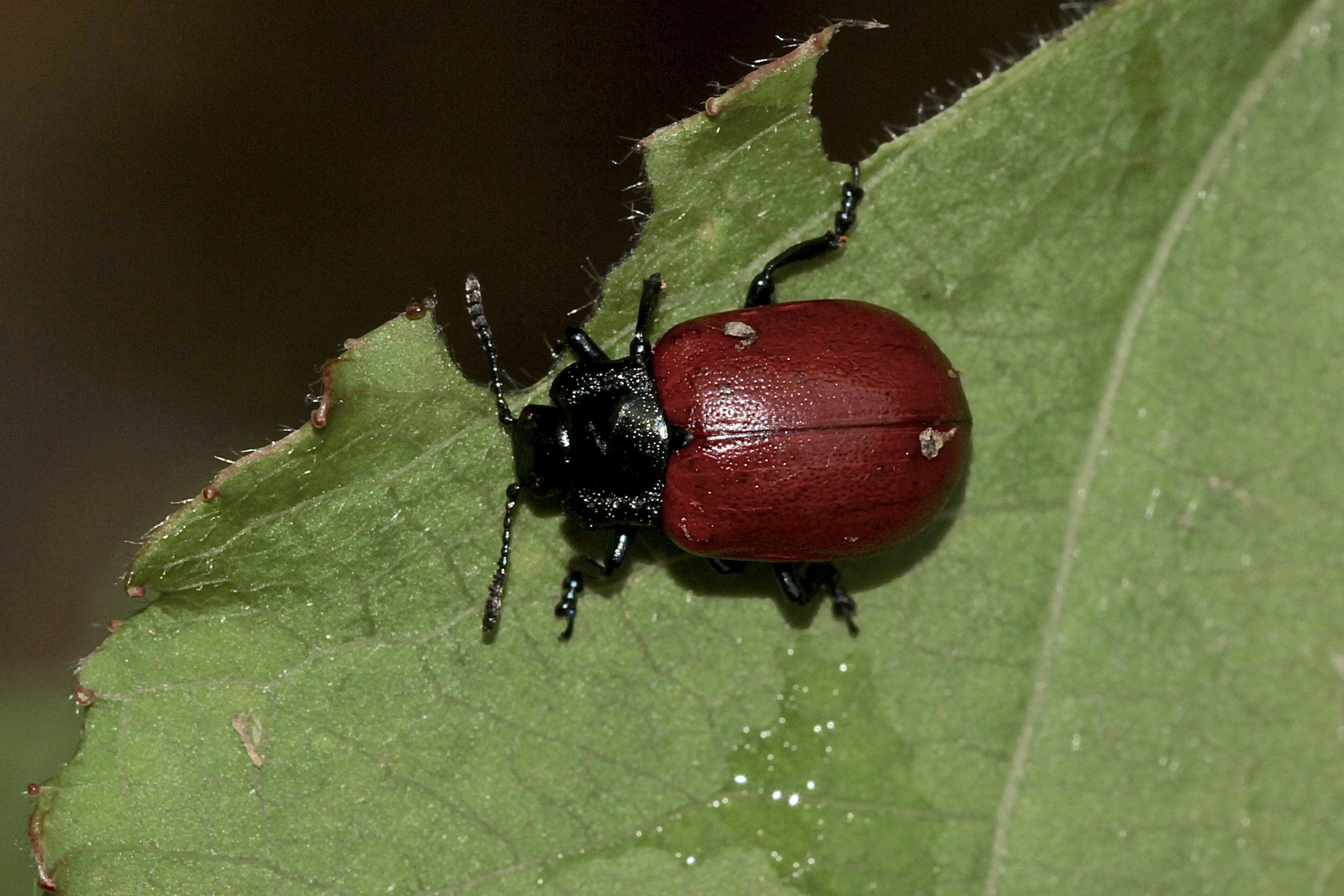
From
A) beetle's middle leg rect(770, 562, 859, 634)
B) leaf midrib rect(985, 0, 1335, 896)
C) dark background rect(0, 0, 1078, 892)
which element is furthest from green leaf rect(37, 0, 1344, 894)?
dark background rect(0, 0, 1078, 892)

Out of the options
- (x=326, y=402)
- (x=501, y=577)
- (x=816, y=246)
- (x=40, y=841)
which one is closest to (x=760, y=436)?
(x=816, y=246)

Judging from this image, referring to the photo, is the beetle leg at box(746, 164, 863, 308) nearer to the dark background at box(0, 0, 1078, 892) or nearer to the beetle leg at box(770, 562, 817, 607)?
the beetle leg at box(770, 562, 817, 607)

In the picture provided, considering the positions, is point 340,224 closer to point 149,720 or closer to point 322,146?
point 322,146

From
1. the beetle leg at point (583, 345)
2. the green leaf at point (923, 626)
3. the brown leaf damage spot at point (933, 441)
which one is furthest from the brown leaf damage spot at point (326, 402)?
the brown leaf damage spot at point (933, 441)

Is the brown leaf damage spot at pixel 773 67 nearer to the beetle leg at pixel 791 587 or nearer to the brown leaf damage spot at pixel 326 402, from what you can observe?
the brown leaf damage spot at pixel 326 402

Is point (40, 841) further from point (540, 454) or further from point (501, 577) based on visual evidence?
point (540, 454)

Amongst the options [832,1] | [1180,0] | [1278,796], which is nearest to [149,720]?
[1278,796]
